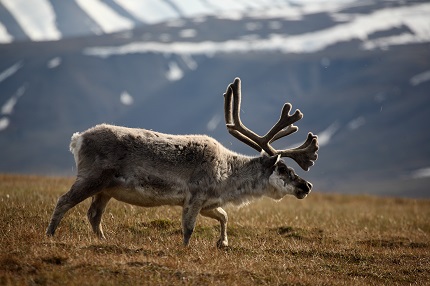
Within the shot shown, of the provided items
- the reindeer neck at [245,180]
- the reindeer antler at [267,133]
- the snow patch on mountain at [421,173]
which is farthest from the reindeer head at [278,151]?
the snow patch on mountain at [421,173]

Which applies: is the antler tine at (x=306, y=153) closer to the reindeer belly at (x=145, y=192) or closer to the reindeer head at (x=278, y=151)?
the reindeer head at (x=278, y=151)

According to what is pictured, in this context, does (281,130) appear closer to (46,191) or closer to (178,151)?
(178,151)

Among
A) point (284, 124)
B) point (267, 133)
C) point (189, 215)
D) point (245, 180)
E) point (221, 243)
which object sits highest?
point (284, 124)

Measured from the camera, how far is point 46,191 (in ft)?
68.7

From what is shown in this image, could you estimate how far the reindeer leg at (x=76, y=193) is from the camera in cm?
1379

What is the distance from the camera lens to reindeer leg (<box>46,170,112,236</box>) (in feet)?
45.2

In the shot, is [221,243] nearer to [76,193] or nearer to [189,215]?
[189,215]

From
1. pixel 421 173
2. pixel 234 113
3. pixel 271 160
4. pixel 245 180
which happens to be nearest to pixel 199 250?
pixel 245 180

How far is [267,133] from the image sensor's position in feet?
53.4

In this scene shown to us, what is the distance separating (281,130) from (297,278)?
4.99 meters

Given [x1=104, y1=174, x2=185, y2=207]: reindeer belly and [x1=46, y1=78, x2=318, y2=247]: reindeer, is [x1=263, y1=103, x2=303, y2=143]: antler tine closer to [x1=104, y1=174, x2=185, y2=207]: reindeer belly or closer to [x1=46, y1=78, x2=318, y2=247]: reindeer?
[x1=46, y1=78, x2=318, y2=247]: reindeer

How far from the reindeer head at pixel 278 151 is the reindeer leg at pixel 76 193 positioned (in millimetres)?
3254

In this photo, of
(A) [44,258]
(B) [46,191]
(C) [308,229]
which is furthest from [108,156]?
(B) [46,191]

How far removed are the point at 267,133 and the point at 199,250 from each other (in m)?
3.52
